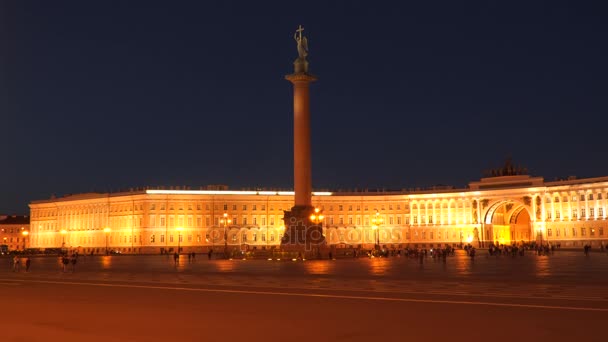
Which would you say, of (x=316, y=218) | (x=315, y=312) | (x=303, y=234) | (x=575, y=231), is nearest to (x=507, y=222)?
(x=575, y=231)

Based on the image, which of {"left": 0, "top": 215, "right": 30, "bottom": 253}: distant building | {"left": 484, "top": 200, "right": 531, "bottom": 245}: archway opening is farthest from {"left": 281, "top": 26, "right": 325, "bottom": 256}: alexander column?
{"left": 0, "top": 215, "right": 30, "bottom": 253}: distant building

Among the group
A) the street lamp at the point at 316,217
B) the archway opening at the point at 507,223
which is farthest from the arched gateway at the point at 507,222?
the street lamp at the point at 316,217

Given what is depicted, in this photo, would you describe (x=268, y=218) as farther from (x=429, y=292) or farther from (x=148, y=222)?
(x=429, y=292)

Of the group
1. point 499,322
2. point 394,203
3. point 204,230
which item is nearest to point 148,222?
point 204,230

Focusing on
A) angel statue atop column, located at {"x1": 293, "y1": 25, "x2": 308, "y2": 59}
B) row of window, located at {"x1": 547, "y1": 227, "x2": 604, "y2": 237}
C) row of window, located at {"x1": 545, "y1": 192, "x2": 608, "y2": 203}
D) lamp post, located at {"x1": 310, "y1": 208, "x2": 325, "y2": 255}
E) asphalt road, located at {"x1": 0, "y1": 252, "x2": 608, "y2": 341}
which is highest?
angel statue atop column, located at {"x1": 293, "y1": 25, "x2": 308, "y2": 59}

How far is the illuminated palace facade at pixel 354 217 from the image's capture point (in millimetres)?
113881

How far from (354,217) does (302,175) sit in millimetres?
65181

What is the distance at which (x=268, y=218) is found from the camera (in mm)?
121625

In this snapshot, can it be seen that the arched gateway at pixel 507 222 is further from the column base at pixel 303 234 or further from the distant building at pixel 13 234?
the distant building at pixel 13 234

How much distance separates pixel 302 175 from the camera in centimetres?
6309

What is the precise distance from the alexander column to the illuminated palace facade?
47663mm

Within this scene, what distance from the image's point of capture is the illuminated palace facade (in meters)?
114

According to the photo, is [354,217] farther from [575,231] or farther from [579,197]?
[579,197]

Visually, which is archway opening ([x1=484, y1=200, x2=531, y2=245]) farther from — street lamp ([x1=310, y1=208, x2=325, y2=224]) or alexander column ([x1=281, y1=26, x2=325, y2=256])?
alexander column ([x1=281, y1=26, x2=325, y2=256])
